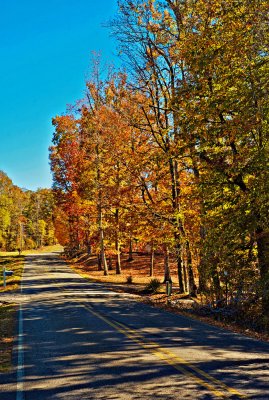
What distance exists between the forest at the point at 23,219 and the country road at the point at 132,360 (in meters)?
75.4

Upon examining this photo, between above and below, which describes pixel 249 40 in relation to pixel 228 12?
below

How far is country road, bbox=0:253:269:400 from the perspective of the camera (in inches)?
241

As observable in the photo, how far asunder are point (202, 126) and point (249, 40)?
3.02 meters

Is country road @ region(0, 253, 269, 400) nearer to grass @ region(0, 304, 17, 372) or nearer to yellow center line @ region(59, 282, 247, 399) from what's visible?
yellow center line @ region(59, 282, 247, 399)

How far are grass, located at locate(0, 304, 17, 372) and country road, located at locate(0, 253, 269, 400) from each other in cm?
25

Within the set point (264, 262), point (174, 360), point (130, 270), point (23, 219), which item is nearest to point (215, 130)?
point (264, 262)

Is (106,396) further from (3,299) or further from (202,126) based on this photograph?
(3,299)

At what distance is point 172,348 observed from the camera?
880cm

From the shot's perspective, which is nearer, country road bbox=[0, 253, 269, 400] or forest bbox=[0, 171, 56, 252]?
country road bbox=[0, 253, 269, 400]

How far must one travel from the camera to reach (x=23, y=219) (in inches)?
3812

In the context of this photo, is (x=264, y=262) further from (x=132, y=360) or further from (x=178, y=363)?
(x=132, y=360)

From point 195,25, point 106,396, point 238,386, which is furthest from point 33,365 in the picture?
point 195,25

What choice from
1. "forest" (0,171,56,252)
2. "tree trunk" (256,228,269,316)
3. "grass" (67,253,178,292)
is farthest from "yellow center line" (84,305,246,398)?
"forest" (0,171,56,252)

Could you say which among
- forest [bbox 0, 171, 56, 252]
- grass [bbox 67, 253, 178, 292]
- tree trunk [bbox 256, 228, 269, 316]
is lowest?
grass [bbox 67, 253, 178, 292]
